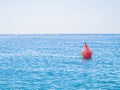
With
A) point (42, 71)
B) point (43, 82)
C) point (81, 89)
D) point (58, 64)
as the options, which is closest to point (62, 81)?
point (43, 82)

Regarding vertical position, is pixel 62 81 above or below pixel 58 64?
below

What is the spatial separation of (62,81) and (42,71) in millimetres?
8997

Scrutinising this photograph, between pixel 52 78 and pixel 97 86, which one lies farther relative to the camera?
pixel 52 78

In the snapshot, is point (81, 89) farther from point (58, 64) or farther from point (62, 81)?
point (58, 64)

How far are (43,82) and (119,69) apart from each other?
15.6 meters

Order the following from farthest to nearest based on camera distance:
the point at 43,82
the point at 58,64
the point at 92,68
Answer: the point at 58,64 < the point at 92,68 < the point at 43,82

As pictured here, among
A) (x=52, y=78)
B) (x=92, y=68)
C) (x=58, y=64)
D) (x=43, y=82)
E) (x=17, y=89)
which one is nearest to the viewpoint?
(x=17, y=89)

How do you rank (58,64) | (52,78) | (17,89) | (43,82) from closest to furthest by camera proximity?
1. (17,89)
2. (43,82)
3. (52,78)
4. (58,64)

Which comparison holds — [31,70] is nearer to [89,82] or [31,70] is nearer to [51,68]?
[51,68]

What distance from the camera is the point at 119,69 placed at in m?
53.7

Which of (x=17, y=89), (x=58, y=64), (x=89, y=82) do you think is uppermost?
(x=58, y=64)

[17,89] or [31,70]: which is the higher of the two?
[31,70]

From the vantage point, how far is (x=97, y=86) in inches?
1560

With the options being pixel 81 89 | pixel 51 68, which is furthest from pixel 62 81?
pixel 51 68
